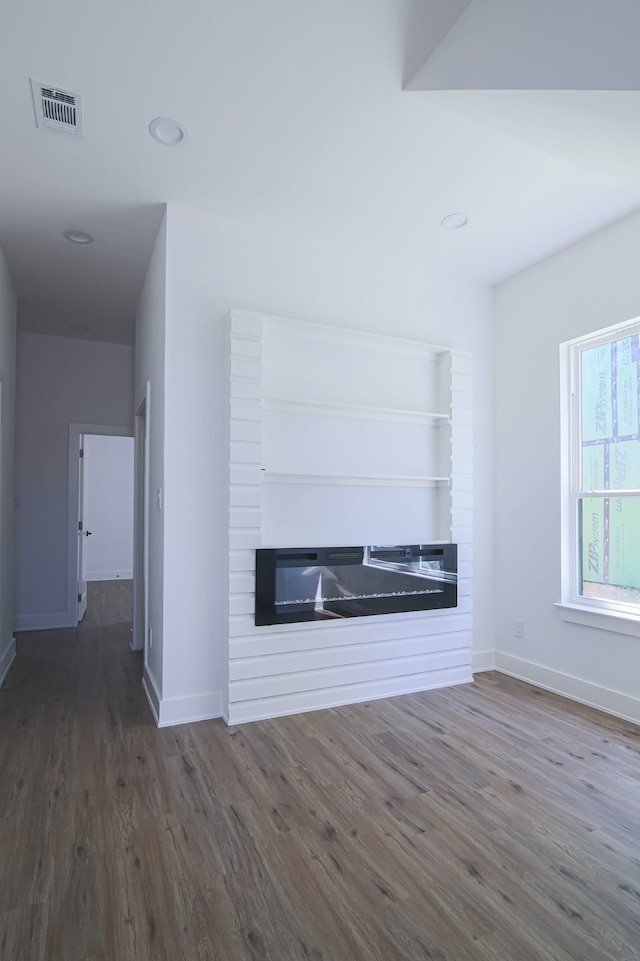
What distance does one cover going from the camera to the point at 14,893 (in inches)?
65.3

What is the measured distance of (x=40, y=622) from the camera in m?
5.37

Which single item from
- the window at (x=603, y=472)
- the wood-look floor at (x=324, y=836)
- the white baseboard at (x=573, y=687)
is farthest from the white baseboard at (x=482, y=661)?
the window at (x=603, y=472)

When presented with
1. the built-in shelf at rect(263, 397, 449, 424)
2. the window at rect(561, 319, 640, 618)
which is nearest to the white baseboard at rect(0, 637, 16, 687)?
the built-in shelf at rect(263, 397, 449, 424)

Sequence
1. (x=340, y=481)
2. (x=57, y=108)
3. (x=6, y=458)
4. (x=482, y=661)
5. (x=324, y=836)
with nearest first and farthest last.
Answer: (x=324, y=836), (x=57, y=108), (x=340, y=481), (x=482, y=661), (x=6, y=458)

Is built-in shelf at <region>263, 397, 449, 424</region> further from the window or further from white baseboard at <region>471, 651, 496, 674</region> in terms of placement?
white baseboard at <region>471, 651, 496, 674</region>

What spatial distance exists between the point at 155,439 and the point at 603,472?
2.94 m

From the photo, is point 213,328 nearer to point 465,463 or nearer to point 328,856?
point 465,463

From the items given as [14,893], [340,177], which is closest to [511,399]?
[340,177]

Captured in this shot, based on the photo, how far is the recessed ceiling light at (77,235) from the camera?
3365mm

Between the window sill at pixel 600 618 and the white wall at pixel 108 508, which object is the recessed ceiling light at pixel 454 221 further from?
the white wall at pixel 108 508

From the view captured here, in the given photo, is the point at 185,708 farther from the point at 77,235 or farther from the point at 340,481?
the point at 77,235

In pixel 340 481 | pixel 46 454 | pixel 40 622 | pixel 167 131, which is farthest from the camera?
pixel 46 454

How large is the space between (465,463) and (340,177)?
206 centimetres

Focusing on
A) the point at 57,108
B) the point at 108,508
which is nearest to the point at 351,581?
the point at 57,108
